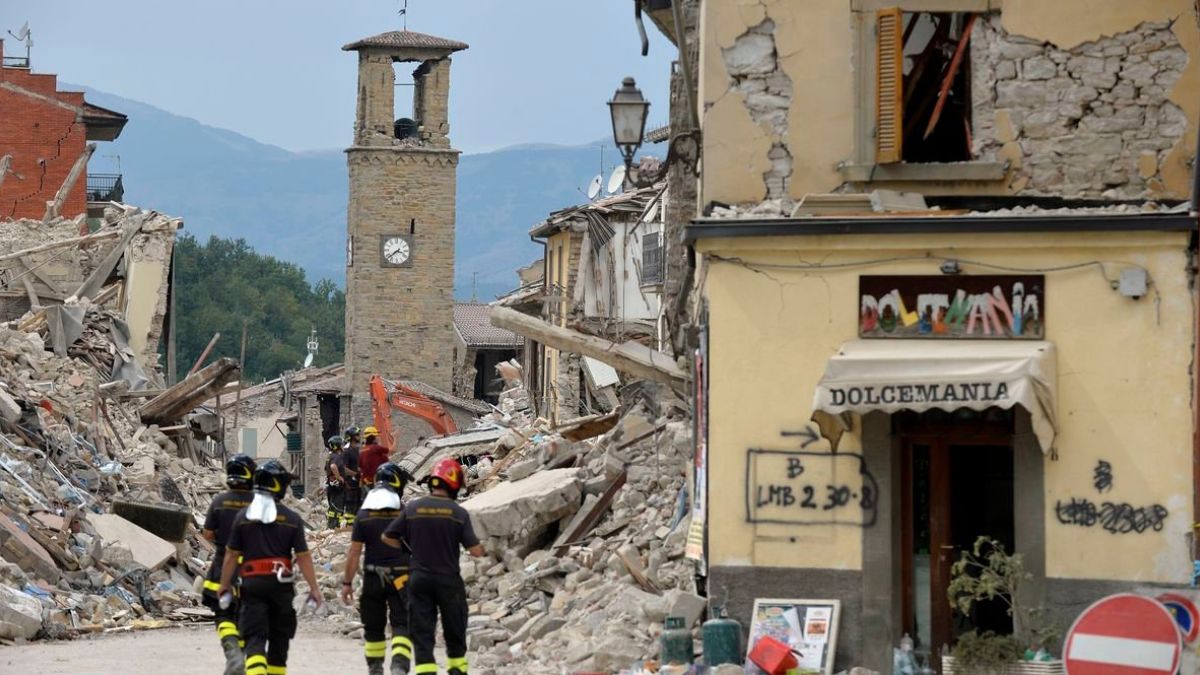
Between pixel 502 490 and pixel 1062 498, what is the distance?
895 centimetres

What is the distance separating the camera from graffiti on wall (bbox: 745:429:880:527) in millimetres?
15508

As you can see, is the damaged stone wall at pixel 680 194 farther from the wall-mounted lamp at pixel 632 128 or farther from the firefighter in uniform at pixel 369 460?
the firefighter in uniform at pixel 369 460

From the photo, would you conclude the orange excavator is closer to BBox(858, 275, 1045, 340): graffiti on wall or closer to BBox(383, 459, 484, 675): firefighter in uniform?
BBox(858, 275, 1045, 340): graffiti on wall

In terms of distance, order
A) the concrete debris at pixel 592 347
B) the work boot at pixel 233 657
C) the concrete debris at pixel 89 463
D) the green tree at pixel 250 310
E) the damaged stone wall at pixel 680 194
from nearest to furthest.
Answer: the work boot at pixel 233 657, the concrete debris at pixel 592 347, the damaged stone wall at pixel 680 194, the concrete debris at pixel 89 463, the green tree at pixel 250 310

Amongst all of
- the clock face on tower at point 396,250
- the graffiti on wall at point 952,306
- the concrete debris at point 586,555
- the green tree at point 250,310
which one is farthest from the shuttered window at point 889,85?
the green tree at point 250,310

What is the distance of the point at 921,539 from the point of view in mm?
15805

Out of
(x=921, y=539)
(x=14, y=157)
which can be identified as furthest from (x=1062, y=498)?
(x=14, y=157)

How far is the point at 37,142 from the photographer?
60.3 metres

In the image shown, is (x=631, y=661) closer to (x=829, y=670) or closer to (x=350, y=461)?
(x=829, y=670)

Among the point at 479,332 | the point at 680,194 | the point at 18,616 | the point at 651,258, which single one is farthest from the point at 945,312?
the point at 479,332

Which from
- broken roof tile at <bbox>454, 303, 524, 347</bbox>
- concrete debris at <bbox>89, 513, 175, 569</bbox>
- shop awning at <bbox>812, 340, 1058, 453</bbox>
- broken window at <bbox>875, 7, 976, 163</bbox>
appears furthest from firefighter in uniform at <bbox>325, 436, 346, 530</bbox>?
broken roof tile at <bbox>454, 303, 524, 347</bbox>

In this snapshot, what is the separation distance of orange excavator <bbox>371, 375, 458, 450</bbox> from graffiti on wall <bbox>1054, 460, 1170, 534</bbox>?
135ft

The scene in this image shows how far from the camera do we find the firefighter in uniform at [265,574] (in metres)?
14.1

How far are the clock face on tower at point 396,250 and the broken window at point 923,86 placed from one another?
64267 mm
